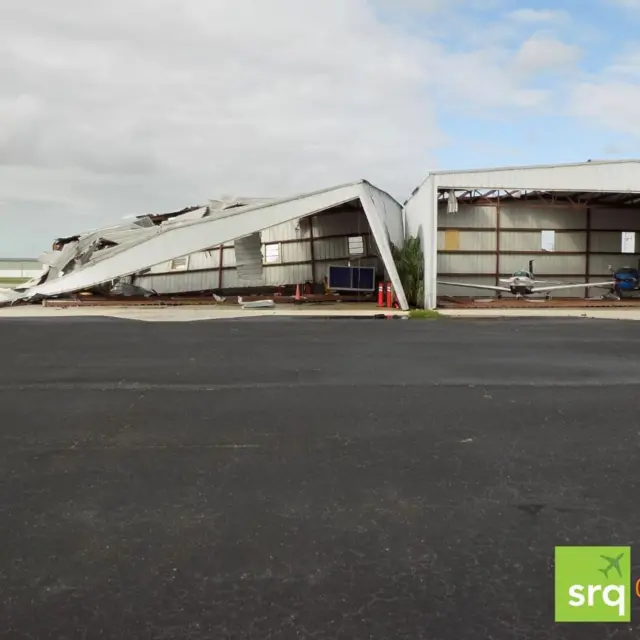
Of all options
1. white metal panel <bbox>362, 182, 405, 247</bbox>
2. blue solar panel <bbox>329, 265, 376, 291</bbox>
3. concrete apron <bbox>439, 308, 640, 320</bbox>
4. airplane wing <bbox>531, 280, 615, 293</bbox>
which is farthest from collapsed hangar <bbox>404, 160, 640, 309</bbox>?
concrete apron <bbox>439, 308, 640, 320</bbox>

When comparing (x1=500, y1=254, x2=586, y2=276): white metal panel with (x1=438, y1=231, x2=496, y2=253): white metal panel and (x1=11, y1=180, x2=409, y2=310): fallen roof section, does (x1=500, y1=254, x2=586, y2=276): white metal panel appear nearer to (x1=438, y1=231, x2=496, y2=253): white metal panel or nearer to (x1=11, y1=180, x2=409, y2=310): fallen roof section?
(x1=438, y1=231, x2=496, y2=253): white metal panel

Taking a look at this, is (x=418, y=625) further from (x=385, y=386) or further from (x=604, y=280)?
(x=604, y=280)

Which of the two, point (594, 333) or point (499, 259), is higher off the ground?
point (499, 259)

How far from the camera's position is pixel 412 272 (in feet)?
75.3

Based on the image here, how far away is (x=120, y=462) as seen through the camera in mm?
4414

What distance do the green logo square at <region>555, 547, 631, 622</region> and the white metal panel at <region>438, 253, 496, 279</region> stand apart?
2598 centimetres

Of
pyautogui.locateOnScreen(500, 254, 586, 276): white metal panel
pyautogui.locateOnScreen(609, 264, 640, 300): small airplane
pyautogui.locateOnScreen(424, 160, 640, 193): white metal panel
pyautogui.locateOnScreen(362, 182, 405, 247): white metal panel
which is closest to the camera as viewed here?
pyautogui.locateOnScreen(424, 160, 640, 193): white metal panel

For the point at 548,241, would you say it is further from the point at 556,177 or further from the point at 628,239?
the point at 556,177

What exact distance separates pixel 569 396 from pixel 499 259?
22712 millimetres

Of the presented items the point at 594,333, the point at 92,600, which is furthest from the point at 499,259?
the point at 92,600

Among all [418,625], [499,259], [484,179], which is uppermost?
[484,179]

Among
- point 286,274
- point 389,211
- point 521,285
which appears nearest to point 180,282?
point 286,274

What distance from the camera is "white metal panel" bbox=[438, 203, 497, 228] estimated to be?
2797cm

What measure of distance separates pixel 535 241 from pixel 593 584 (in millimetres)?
27780
